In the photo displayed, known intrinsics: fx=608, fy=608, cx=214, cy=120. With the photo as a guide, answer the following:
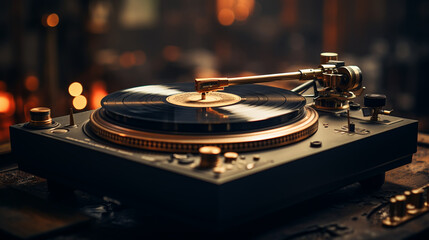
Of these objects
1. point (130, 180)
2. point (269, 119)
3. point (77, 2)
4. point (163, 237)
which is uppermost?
point (77, 2)

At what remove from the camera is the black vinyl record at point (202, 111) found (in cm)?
215

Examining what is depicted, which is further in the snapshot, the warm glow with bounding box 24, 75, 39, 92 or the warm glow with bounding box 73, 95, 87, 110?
the warm glow with bounding box 73, 95, 87, 110

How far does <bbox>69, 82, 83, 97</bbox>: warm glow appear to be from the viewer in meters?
4.84

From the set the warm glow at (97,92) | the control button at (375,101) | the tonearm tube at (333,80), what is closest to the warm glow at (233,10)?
the warm glow at (97,92)

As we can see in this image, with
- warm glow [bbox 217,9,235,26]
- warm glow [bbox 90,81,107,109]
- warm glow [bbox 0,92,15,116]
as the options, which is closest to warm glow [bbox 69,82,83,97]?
warm glow [bbox 90,81,107,109]

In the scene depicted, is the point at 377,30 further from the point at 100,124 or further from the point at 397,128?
the point at 100,124

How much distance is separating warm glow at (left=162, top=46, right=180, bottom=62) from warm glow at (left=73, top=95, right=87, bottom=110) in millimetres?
1077

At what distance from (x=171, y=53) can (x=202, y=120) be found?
11.9 feet

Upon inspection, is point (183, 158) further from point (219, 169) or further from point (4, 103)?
point (4, 103)

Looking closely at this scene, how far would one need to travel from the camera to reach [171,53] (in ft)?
18.8

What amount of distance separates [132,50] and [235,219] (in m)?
3.78

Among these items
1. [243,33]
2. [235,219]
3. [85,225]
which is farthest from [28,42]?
[235,219]

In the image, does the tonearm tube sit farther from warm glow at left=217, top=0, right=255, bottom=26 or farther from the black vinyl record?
warm glow at left=217, top=0, right=255, bottom=26

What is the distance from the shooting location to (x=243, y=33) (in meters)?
5.91
